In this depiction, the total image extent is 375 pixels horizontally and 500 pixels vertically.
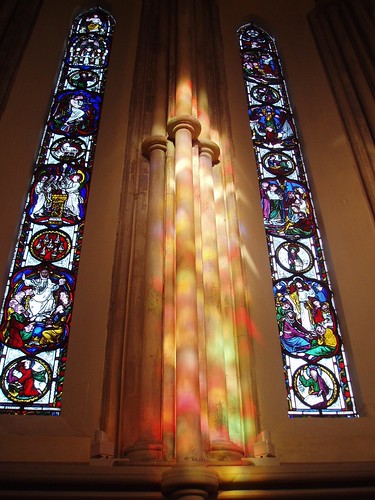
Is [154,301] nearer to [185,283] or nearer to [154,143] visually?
[185,283]

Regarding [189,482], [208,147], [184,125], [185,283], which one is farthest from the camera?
[208,147]

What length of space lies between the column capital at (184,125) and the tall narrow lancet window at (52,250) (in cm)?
129

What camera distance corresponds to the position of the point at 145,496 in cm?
336

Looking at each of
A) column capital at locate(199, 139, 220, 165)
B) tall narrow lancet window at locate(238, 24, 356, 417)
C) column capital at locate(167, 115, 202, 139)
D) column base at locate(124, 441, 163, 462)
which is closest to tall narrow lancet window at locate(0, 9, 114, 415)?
column base at locate(124, 441, 163, 462)

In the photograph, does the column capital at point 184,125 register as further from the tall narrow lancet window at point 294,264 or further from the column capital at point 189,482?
the column capital at point 189,482

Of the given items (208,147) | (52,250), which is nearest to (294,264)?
(208,147)

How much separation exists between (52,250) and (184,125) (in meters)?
1.80

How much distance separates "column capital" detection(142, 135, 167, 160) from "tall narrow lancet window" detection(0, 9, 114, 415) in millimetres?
931

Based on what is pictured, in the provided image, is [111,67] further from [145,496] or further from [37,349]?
[145,496]

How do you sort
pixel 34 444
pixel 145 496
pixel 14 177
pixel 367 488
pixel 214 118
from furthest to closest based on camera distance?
pixel 214 118 → pixel 14 177 → pixel 34 444 → pixel 367 488 → pixel 145 496

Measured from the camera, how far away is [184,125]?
5.31 m

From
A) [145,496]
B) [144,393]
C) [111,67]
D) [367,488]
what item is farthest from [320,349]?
[111,67]

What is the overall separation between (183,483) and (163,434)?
64 centimetres

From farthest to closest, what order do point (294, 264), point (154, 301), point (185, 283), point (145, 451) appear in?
point (294, 264), point (154, 301), point (185, 283), point (145, 451)
